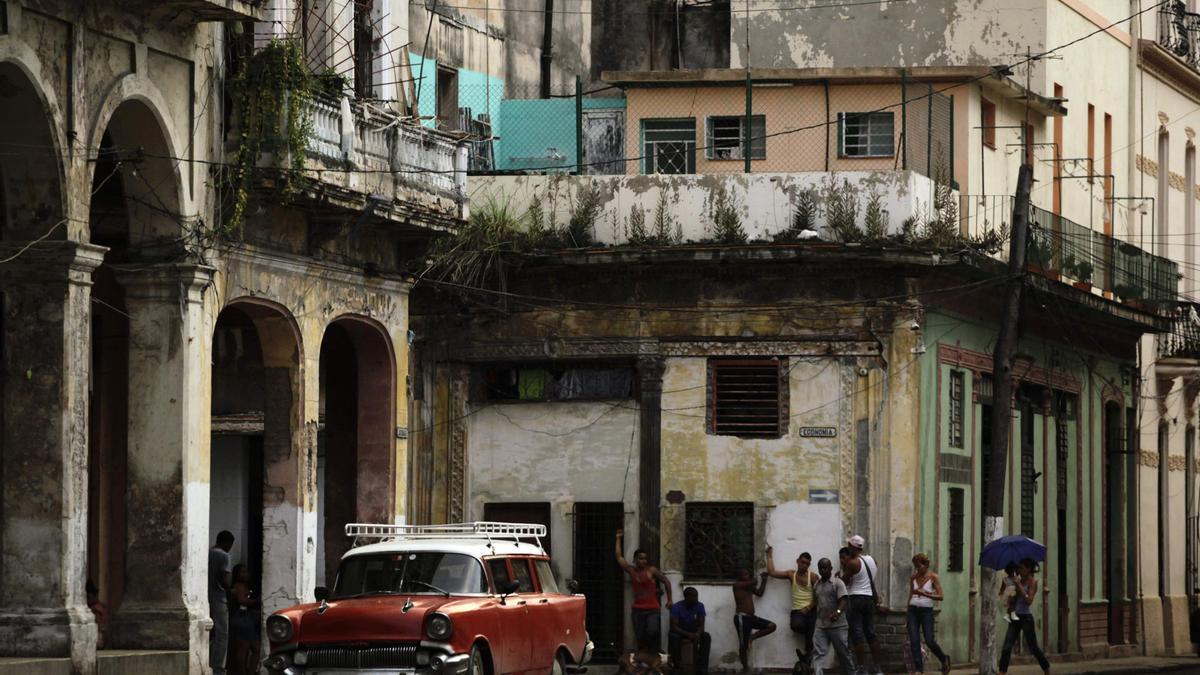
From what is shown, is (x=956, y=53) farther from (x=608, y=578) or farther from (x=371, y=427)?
(x=371, y=427)

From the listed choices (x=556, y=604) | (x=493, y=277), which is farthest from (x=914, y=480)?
(x=556, y=604)

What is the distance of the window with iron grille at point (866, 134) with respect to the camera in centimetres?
3094

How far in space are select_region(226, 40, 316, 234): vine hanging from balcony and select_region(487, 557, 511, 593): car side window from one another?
414 centimetres

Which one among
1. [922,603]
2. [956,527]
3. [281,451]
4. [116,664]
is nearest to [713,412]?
[956,527]

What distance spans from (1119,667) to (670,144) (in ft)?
32.1

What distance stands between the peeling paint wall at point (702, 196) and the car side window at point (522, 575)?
9.60 meters

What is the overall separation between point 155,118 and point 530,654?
19.0 ft

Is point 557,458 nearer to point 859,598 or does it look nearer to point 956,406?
point 956,406

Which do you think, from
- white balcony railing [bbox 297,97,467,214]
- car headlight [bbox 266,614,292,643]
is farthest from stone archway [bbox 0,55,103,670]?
white balcony railing [bbox 297,97,467,214]

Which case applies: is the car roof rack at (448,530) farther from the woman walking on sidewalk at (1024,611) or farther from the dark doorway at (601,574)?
the dark doorway at (601,574)

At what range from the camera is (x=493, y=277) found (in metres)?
29.9

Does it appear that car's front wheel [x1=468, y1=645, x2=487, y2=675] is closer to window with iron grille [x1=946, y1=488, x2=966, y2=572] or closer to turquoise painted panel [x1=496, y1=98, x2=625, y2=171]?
window with iron grille [x1=946, y1=488, x2=966, y2=572]

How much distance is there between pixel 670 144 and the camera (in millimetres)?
31375

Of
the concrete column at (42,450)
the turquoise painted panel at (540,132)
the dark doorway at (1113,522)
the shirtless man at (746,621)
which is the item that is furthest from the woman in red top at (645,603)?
the dark doorway at (1113,522)
